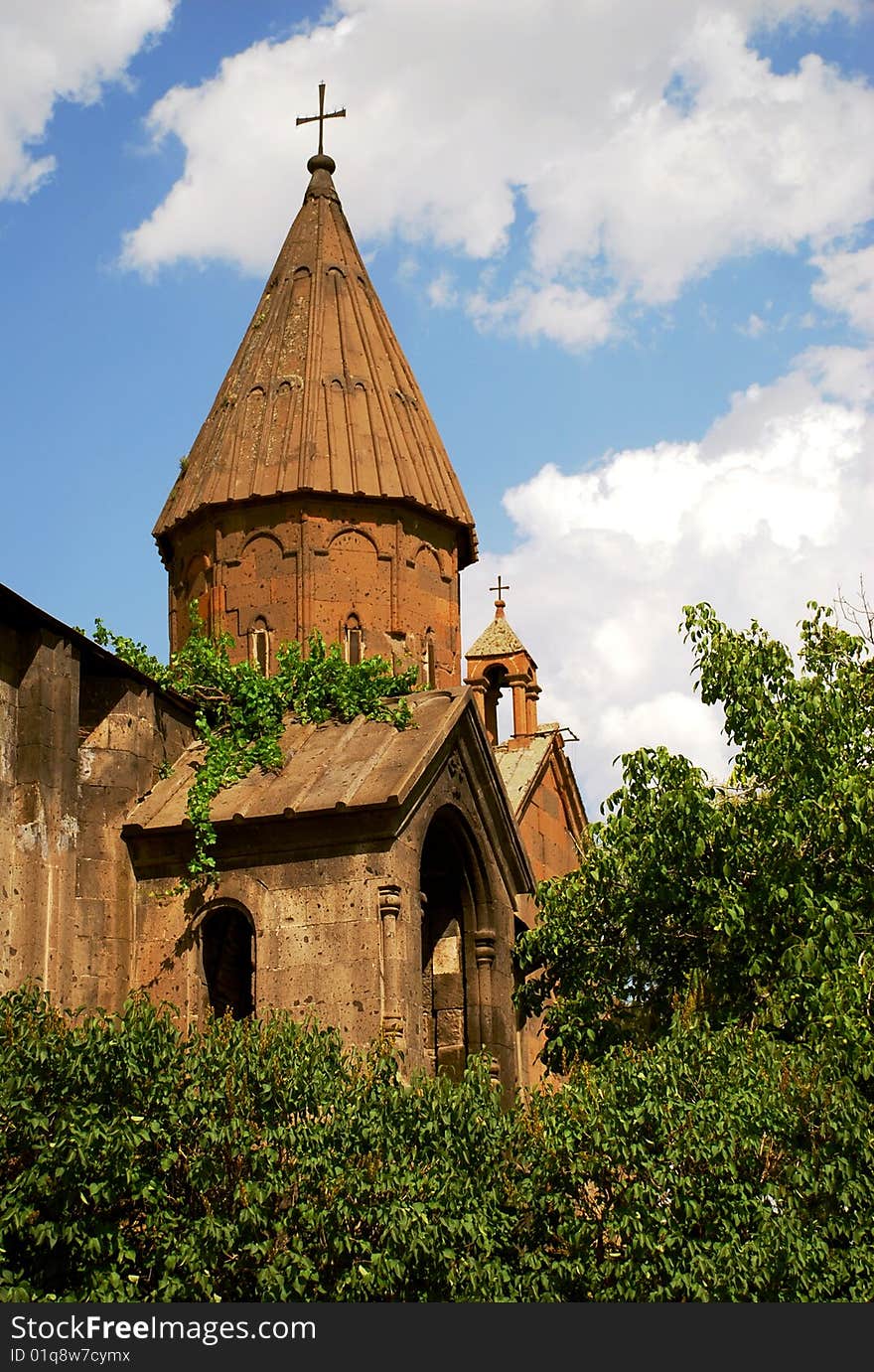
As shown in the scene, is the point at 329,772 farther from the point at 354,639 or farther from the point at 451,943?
the point at 354,639

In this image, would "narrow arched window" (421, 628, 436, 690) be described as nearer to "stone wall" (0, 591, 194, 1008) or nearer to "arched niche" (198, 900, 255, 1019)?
"arched niche" (198, 900, 255, 1019)

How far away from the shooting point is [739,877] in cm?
1230

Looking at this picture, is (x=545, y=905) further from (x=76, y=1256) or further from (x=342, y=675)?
(x=76, y=1256)

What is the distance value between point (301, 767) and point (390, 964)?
1.84m

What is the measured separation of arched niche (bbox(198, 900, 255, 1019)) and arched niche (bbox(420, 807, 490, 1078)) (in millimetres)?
1449

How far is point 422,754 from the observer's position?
11953 mm

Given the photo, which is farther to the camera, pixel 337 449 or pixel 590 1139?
pixel 337 449

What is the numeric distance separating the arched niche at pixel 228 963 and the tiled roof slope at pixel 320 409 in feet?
18.0

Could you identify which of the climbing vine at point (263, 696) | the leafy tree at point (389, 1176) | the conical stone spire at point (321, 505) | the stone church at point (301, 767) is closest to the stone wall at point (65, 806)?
the stone church at point (301, 767)

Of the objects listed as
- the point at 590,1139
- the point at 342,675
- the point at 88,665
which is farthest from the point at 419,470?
the point at 590,1139

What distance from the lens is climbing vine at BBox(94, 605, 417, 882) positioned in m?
12.5

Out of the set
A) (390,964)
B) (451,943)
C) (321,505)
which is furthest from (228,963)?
(321,505)

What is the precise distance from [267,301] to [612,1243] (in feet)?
41.3

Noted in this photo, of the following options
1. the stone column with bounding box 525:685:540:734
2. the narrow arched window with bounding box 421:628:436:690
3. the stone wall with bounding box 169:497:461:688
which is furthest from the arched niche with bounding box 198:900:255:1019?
the stone column with bounding box 525:685:540:734
